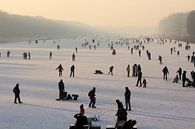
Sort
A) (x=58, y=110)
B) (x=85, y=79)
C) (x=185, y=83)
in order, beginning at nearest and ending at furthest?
1. (x=58, y=110)
2. (x=185, y=83)
3. (x=85, y=79)

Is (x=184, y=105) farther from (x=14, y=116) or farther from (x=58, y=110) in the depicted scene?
(x=14, y=116)

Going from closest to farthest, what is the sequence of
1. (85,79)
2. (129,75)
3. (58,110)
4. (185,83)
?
1. (58,110)
2. (185,83)
3. (85,79)
4. (129,75)

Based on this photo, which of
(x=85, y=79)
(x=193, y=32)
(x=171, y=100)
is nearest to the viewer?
(x=171, y=100)

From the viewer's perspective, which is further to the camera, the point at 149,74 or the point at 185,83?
the point at 149,74

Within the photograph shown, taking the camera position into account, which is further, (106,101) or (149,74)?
(149,74)

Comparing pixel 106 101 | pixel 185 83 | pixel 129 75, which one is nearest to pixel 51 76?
pixel 129 75

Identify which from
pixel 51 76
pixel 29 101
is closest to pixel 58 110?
pixel 29 101

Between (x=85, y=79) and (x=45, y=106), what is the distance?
12.0 meters

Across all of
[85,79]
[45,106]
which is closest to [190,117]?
[45,106]

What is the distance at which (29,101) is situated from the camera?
24.2m

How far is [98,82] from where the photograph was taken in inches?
1278

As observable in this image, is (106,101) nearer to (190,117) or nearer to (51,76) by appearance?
(190,117)

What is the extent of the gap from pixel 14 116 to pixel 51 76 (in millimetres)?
16890

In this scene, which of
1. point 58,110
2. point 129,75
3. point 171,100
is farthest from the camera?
point 129,75
